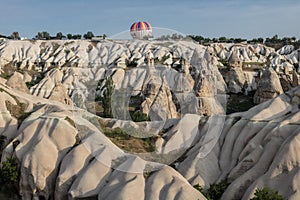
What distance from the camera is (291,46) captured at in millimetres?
82188

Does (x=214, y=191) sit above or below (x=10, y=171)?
below

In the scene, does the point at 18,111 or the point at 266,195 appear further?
the point at 18,111

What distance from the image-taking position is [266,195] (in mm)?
13312

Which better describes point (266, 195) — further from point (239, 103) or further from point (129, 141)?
point (239, 103)

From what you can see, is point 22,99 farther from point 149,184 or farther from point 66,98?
point 66,98

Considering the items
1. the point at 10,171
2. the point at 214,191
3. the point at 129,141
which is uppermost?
the point at 129,141

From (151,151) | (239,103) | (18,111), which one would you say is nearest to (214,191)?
(151,151)

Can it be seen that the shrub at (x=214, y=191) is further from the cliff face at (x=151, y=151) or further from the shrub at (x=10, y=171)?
the shrub at (x=10, y=171)

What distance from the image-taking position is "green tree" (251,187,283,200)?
13252 mm

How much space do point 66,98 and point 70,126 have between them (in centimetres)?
1978

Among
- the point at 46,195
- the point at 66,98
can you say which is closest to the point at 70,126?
the point at 46,195

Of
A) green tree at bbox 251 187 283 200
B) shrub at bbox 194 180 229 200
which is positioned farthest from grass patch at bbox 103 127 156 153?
green tree at bbox 251 187 283 200

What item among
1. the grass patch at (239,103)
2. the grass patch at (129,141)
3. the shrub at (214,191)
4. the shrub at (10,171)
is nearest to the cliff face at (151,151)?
the grass patch at (129,141)

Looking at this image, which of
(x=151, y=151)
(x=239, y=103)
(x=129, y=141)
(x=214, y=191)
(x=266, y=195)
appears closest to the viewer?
(x=266, y=195)
